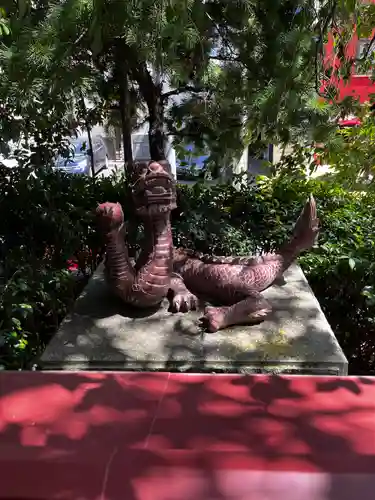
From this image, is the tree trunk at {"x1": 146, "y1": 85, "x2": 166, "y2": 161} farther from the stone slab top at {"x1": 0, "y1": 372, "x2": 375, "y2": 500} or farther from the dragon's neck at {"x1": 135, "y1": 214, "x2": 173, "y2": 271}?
the stone slab top at {"x1": 0, "y1": 372, "x2": 375, "y2": 500}

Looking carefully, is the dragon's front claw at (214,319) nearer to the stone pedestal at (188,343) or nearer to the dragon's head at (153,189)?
the stone pedestal at (188,343)

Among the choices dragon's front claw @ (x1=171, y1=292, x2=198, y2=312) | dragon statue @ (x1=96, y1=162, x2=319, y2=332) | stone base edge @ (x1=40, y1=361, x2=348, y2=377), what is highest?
dragon statue @ (x1=96, y1=162, x2=319, y2=332)

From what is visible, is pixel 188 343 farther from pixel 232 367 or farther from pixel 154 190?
pixel 154 190

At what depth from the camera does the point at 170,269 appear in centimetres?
278

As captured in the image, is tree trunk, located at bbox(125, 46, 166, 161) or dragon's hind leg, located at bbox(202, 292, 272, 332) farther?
tree trunk, located at bbox(125, 46, 166, 161)

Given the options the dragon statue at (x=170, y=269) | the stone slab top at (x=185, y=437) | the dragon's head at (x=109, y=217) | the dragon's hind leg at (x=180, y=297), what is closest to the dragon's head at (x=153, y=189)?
the dragon statue at (x=170, y=269)

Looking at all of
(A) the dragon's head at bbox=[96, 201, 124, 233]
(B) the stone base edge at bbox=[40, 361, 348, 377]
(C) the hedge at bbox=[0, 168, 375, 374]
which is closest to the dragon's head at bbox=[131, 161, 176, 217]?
(A) the dragon's head at bbox=[96, 201, 124, 233]

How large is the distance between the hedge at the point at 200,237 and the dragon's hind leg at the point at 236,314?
0.70m

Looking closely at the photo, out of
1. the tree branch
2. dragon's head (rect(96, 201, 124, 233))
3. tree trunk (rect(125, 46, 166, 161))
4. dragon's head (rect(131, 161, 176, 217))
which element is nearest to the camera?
dragon's head (rect(96, 201, 124, 233))

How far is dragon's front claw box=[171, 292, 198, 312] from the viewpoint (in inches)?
110

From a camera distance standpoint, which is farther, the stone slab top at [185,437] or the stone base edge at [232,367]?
the stone base edge at [232,367]

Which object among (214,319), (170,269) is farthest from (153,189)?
(214,319)

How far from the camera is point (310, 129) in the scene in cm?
286

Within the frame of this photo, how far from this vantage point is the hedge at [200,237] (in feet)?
9.81
